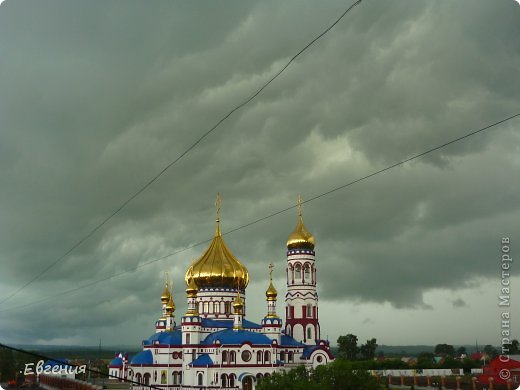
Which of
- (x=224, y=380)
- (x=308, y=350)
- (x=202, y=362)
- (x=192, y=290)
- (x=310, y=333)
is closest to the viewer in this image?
(x=224, y=380)

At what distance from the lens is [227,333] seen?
4119cm

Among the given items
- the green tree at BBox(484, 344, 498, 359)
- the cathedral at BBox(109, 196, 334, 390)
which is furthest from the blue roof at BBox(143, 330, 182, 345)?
the green tree at BBox(484, 344, 498, 359)

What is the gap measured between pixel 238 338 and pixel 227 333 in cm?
109

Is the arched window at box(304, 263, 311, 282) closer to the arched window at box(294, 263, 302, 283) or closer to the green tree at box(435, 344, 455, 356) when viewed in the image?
the arched window at box(294, 263, 302, 283)

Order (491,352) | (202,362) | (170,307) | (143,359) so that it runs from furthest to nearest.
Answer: (491,352)
(170,307)
(143,359)
(202,362)

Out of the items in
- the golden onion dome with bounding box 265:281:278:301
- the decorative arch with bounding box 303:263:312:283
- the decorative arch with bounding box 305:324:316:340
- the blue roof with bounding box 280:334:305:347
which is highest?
the decorative arch with bounding box 303:263:312:283

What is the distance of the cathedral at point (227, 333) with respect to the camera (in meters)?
39.8

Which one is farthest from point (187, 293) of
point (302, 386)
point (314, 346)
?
point (302, 386)

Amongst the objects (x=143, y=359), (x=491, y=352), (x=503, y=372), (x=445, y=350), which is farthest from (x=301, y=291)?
(x=445, y=350)

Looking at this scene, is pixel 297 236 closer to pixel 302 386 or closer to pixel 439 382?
pixel 439 382

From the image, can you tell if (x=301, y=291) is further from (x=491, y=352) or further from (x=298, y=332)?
(x=491, y=352)

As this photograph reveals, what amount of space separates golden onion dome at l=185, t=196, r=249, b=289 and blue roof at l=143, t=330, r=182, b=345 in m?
4.34

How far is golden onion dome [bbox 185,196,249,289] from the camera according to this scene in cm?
4666

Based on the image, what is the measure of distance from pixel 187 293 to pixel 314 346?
1020 cm
